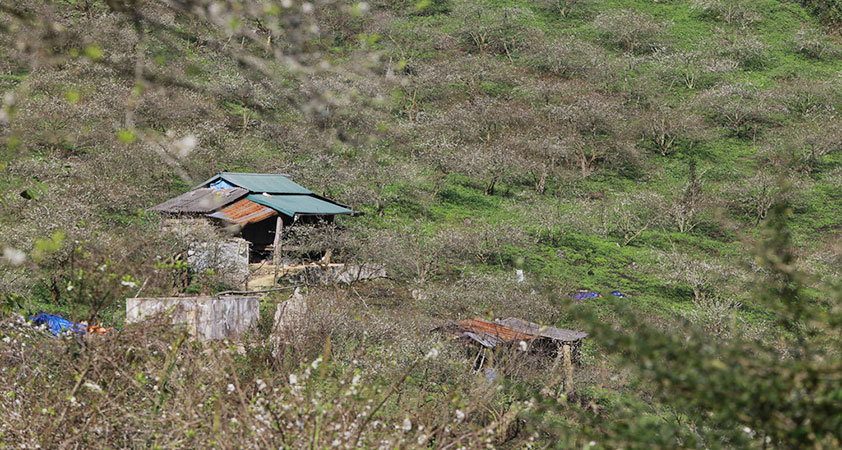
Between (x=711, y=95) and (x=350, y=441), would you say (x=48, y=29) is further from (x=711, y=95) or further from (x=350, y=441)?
(x=711, y=95)

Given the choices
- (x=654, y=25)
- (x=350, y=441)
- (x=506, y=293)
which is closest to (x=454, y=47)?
(x=654, y=25)

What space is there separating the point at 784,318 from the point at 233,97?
44140 millimetres

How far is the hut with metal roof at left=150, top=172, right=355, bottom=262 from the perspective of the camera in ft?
81.0

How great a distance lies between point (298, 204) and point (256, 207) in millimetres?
1875

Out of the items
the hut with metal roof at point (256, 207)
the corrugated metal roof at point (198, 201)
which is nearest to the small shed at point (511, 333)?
the hut with metal roof at point (256, 207)

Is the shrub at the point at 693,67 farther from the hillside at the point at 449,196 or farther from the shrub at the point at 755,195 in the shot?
the shrub at the point at 755,195

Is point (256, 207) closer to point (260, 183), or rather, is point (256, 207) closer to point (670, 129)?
point (260, 183)

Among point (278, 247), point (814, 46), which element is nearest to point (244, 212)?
point (278, 247)

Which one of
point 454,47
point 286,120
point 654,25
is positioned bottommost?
point 286,120

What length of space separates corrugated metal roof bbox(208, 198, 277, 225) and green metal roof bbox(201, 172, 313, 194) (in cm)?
93

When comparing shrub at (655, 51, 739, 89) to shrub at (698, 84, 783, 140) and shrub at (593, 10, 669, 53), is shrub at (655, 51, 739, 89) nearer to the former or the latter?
shrub at (593, 10, 669, 53)

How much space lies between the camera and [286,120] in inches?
1656

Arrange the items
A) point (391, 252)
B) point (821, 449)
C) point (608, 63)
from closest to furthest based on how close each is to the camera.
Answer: point (821, 449) → point (391, 252) → point (608, 63)

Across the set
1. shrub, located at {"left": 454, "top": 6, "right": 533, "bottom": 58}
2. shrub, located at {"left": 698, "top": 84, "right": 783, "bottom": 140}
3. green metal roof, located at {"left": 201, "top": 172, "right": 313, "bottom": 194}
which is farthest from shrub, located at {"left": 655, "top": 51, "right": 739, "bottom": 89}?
green metal roof, located at {"left": 201, "top": 172, "right": 313, "bottom": 194}
